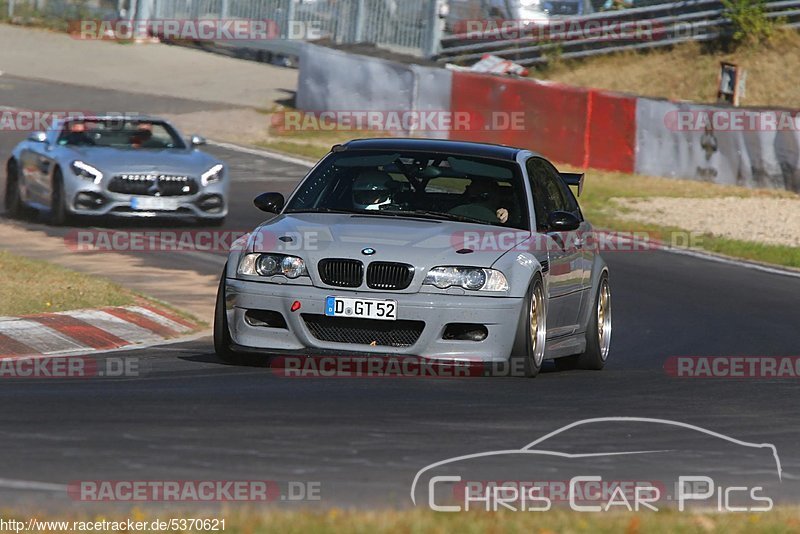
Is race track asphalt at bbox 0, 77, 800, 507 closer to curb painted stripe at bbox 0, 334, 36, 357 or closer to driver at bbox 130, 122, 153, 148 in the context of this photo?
curb painted stripe at bbox 0, 334, 36, 357

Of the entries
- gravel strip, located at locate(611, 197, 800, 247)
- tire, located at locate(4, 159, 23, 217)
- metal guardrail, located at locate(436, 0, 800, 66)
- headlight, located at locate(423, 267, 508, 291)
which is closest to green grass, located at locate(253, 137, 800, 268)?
gravel strip, located at locate(611, 197, 800, 247)

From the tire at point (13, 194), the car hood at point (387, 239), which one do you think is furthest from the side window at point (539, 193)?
the tire at point (13, 194)

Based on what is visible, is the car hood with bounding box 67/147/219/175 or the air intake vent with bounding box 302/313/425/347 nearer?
the air intake vent with bounding box 302/313/425/347

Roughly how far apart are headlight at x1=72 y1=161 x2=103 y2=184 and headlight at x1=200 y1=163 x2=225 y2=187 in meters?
1.24

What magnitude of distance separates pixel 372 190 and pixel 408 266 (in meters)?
1.15

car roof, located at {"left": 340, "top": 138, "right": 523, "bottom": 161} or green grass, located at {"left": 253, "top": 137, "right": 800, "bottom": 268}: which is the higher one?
car roof, located at {"left": 340, "top": 138, "right": 523, "bottom": 161}

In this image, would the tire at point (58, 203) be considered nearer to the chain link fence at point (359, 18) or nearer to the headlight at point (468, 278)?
the headlight at point (468, 278)

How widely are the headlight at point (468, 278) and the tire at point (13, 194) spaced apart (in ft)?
39.6

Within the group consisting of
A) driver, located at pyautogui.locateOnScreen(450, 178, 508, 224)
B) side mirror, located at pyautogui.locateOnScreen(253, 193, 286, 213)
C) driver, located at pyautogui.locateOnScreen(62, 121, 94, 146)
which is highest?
driver, located at pyautogui.locateOnScreen(450, 178, 508, 224)

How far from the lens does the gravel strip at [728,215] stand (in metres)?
22.2

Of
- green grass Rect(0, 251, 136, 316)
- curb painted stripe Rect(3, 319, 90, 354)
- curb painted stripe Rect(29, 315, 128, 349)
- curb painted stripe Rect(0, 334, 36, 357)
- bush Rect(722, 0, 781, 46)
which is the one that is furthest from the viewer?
bush Rect(722, 0, 781, 46)

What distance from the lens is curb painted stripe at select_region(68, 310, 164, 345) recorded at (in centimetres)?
1178

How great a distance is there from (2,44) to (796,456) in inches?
1415

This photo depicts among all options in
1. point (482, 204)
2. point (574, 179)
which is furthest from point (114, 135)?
point (482, 204)
